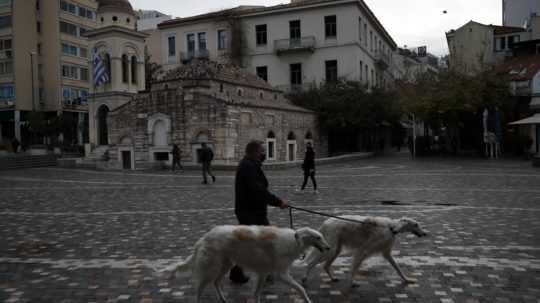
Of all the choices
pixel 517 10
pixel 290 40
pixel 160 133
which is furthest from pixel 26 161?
pixel 517 10

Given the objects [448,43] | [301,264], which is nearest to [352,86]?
[448,43]

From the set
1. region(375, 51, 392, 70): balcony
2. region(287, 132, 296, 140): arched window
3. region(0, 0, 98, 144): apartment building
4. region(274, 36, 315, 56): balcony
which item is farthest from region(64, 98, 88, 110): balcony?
region(375, 51, 392, 70): balcony

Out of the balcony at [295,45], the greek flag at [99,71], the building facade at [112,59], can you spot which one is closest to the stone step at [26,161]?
the building facade at [112,59]

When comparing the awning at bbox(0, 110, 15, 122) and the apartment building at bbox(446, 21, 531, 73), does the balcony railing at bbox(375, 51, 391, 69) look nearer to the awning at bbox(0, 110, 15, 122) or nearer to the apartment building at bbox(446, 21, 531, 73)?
the apartment building at bbox(446, 21, 531, 73)

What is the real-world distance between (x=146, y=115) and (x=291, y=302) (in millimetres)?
27846

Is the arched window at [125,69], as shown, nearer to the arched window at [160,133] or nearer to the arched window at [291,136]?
the arched window at [160,133]

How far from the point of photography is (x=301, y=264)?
690 centimetres

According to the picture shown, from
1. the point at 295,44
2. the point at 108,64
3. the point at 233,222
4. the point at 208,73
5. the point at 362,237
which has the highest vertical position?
the point at 295,44

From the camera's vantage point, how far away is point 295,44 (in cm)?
4431

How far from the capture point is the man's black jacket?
601 cm

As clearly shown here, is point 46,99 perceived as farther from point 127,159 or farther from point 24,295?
point 24,295

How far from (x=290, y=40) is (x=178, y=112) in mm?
18301

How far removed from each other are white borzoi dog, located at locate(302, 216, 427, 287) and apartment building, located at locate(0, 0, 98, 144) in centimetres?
4600

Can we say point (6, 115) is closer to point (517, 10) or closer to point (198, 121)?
point (198, 121)
